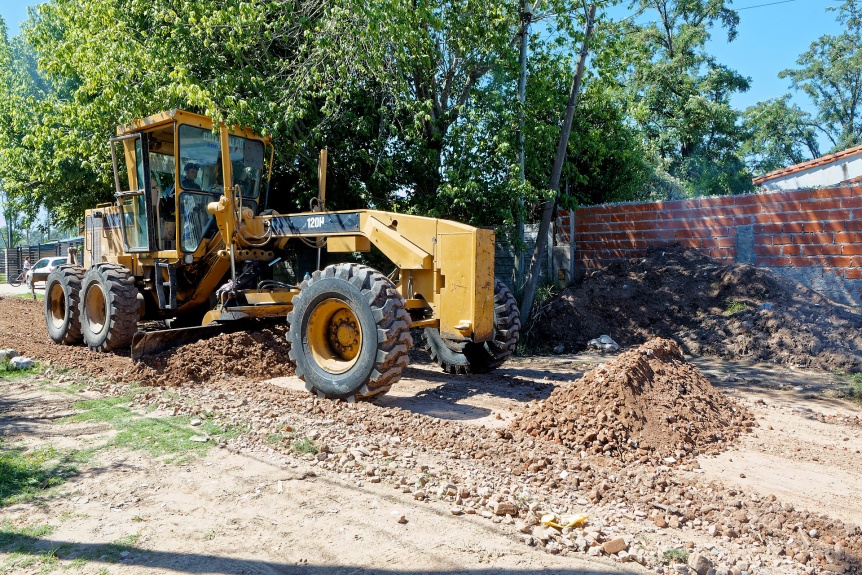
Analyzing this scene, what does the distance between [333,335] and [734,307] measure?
276 inches

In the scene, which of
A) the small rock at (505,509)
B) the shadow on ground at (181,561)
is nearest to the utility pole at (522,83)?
the small rock at (505,509)

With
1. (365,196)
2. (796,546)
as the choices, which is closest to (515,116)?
(365,196)

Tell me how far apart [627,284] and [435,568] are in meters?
9.38

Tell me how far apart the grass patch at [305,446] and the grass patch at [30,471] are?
157 centimetres

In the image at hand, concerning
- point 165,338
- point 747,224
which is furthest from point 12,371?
point 747,224

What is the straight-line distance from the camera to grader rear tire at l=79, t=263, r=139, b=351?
9211 millimetres

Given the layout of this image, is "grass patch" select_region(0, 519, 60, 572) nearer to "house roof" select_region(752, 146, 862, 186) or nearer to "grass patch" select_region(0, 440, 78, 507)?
"grass patch" select_region(0, 440, 78, 507)

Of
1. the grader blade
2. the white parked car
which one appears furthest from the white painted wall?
the white parked car

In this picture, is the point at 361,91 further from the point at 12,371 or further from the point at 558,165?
the point at 12,371

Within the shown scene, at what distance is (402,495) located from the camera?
169 inches

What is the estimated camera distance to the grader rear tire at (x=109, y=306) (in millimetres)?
9211

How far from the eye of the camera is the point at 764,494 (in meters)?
4.43

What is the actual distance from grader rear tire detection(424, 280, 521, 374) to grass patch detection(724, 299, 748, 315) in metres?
4.57

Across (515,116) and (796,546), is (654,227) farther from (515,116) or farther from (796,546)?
(796,546)
